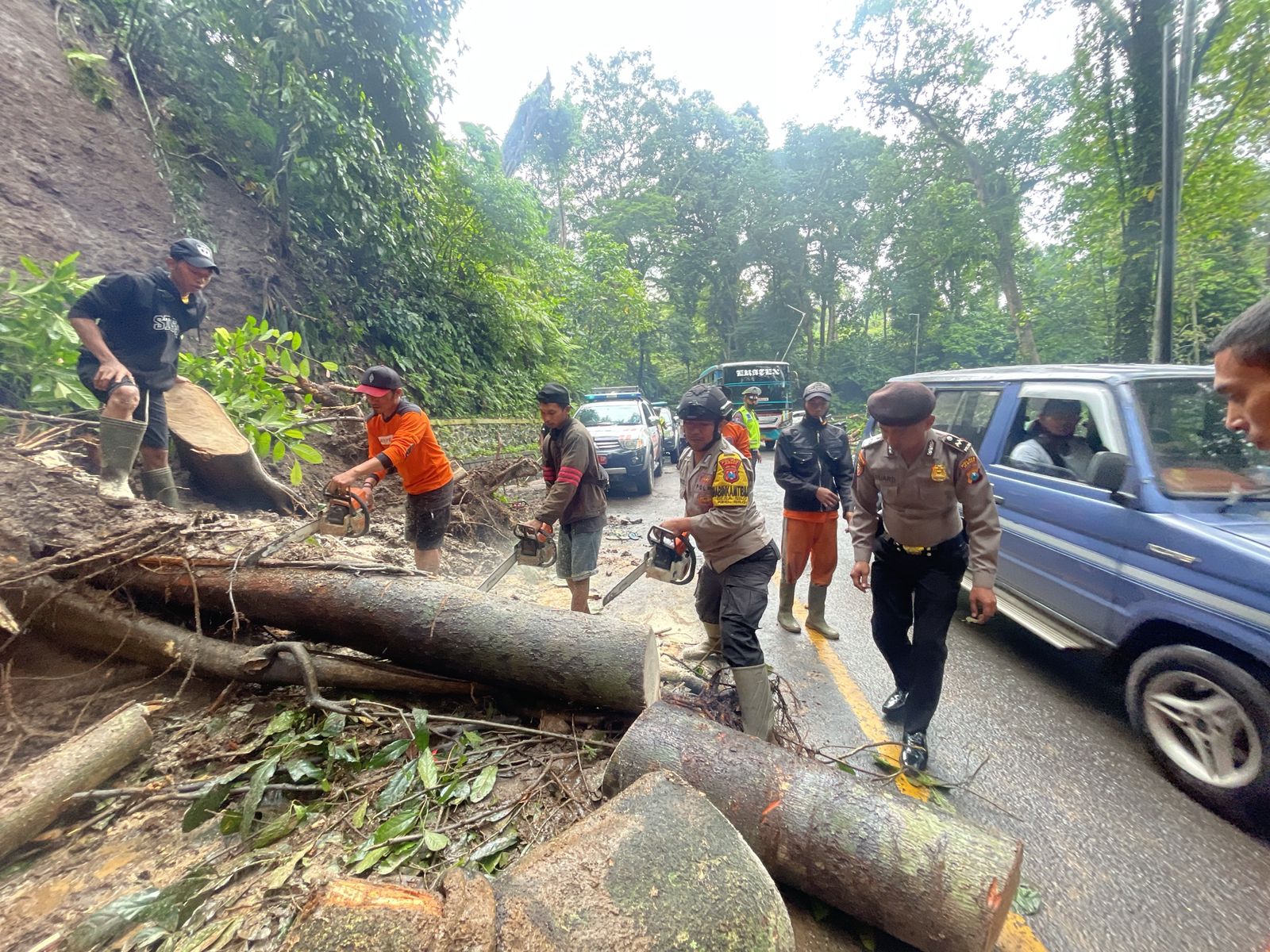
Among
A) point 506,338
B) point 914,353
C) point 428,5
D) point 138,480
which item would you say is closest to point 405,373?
point 506,338

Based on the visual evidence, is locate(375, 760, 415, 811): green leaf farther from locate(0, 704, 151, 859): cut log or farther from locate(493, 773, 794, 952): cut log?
locate(0, 704, 151, 859): cut log

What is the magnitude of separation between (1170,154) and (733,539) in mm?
8815

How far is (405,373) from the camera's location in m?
9.04

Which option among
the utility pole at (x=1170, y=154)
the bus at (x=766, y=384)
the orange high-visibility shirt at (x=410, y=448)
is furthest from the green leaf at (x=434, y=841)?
the bus at (x=766, y=384)

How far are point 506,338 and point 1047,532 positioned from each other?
36.9 ft

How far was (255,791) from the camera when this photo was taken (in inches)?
74.8

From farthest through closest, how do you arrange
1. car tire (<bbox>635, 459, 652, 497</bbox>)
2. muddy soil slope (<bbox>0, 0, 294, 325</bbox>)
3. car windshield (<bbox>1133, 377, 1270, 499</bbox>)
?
car tire (<bbox>635, 459, 652, 497</bbox>) < muddy soil slope (<bbox>0, 0, 294, 325</bbox>) < car windshield (<bbox>1133, 377, 1270, 499</bbox>)

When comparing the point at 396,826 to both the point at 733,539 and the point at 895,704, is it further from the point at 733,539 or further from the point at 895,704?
the point at 895,704

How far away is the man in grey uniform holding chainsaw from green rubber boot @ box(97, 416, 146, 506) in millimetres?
3319

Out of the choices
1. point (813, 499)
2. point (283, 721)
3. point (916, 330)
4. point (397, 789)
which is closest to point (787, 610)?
point (813, 499)

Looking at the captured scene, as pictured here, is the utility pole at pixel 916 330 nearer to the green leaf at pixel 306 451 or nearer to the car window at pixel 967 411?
the car window at pixel 967 411

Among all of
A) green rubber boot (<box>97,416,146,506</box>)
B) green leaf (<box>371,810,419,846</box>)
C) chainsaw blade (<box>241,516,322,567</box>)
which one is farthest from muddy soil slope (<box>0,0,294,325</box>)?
green leaf (<box>371,810,419,846</box>)

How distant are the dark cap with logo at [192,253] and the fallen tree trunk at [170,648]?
2140 millimetres

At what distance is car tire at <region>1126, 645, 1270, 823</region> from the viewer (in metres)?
2.13
